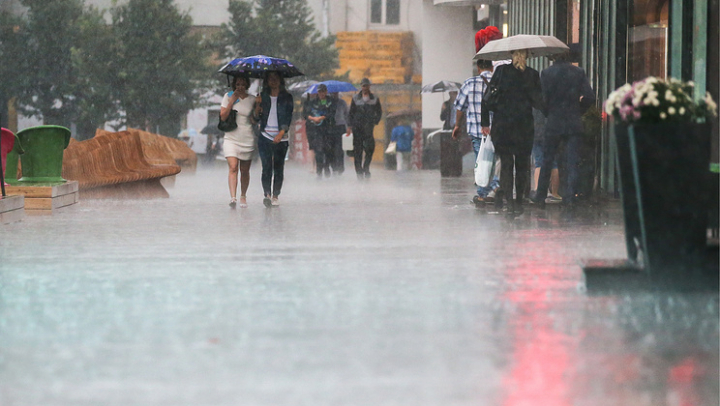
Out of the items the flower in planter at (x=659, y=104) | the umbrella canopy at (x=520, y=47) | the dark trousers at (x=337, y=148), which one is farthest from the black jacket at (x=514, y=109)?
the dark trousers at (x=337, y=148)

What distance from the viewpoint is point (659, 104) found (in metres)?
6.96

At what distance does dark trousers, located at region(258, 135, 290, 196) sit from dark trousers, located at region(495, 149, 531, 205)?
308cm

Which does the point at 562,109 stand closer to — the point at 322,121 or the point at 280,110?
the point at 280,110

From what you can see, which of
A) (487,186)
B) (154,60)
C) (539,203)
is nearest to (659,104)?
(539,203)

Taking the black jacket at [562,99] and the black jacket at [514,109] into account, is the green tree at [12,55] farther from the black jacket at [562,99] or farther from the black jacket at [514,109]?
the black jacket at [514,109]

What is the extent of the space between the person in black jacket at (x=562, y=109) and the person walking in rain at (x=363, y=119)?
953 cm

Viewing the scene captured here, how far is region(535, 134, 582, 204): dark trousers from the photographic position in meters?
14.5

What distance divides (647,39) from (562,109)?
180 centimetres

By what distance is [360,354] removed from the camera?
210 inches

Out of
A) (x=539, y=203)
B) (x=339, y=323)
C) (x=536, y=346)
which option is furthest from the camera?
(x=539, y=203)

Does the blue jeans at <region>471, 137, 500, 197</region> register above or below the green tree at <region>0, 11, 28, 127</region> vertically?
below

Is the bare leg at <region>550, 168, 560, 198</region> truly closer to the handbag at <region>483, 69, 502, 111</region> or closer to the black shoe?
the black shoe

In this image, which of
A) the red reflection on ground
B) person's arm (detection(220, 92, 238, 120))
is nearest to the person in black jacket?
person's arm (detection(220, 92, 238, 120))

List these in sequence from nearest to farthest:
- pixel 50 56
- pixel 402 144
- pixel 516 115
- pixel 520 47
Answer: pixel 516 115
pixel 520 47
pixel 402 144
pixel 50 56
